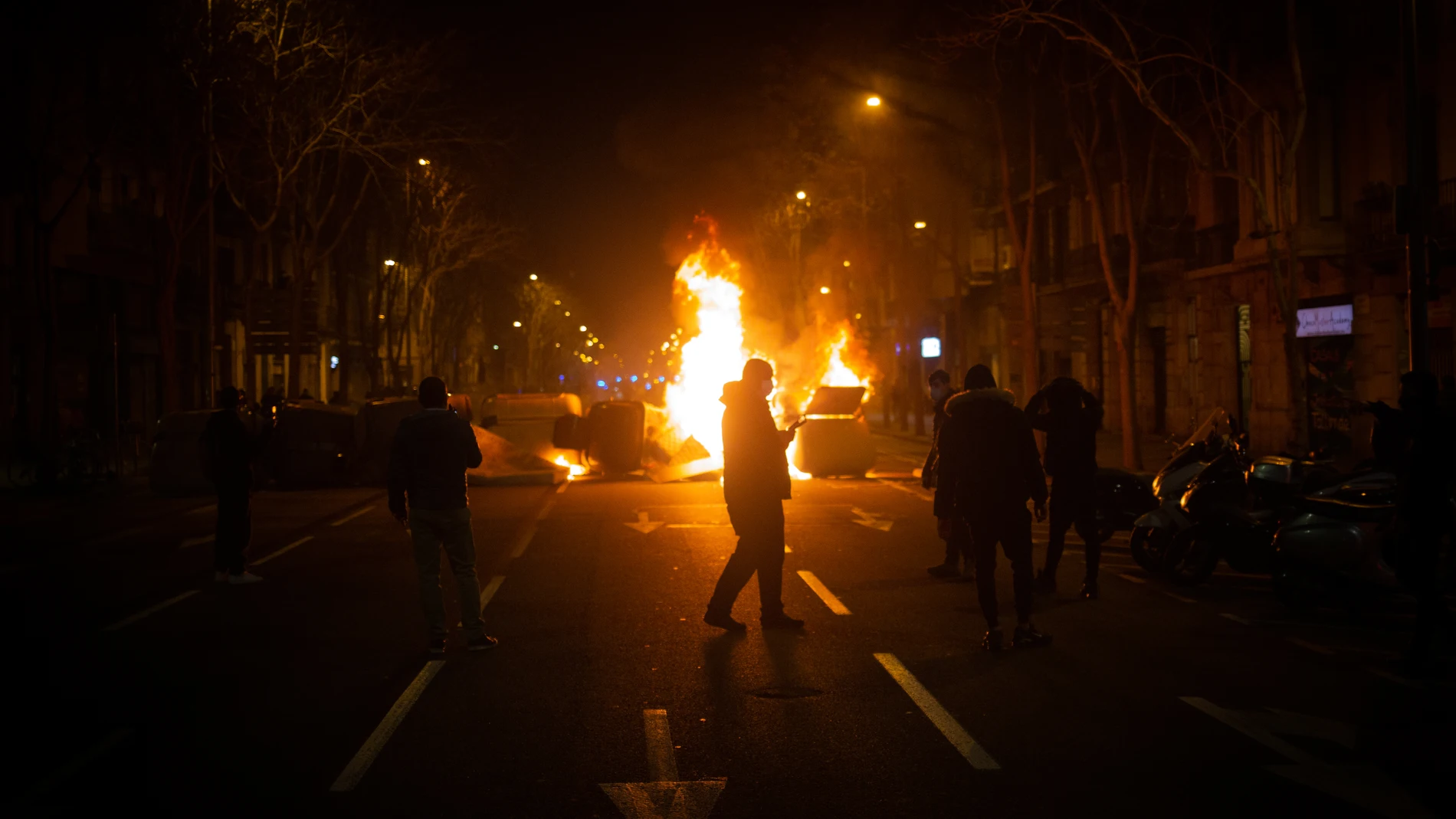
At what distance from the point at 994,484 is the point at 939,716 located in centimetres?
231

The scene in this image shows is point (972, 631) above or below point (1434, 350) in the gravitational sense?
below

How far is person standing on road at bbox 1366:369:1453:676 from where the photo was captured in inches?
319

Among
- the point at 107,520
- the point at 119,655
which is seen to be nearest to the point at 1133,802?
the point at 119,655

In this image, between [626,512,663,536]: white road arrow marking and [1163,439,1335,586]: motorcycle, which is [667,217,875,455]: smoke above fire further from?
[1163,439,1335,586]: motorcycle

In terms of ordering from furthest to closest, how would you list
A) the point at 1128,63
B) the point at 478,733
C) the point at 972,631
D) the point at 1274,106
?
the point at 1274,106, the point at 1128,63, the point at 972,631, the point at 478,733

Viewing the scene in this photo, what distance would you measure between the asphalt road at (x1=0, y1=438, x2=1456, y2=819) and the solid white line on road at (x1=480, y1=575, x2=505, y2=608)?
87mm

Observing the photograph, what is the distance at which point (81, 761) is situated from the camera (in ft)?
20.4

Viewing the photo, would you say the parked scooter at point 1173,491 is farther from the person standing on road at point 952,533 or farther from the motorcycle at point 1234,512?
the person standing on road at point 952,533

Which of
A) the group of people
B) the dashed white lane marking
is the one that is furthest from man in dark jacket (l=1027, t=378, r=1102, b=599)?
the dashed white lane marking

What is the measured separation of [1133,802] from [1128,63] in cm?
1810

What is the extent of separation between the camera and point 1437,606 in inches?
321

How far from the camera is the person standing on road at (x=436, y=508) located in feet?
29.1

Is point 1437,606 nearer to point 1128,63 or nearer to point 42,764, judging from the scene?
point 42,764

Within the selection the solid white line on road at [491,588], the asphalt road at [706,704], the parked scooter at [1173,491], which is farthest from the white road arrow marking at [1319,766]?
the solid white line on road at [491,588]
